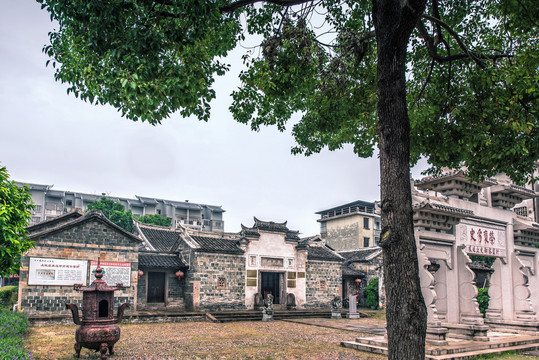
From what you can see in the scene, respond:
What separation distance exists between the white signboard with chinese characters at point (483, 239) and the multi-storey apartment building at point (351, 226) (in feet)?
88.9

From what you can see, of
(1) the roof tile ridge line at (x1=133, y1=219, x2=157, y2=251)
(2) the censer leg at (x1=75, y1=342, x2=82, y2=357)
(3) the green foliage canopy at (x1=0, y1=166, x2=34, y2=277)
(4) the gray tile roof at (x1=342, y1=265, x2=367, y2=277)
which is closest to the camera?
(3) the green foliage canopy at (x1=0, y1=166, x2=34, y2=277)

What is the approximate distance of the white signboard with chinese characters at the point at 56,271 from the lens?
16172 millimetres

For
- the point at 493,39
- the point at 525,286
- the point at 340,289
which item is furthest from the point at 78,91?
the point at 340,289

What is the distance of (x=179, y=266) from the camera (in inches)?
A: 816

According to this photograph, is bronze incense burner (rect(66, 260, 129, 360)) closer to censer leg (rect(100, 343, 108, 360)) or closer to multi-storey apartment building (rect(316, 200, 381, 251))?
censer leg (rect(100, 343, 108, 360))

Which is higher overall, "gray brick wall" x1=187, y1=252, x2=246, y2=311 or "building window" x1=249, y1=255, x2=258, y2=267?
"building window" x1=249, y1=255, x2=258, y2=267

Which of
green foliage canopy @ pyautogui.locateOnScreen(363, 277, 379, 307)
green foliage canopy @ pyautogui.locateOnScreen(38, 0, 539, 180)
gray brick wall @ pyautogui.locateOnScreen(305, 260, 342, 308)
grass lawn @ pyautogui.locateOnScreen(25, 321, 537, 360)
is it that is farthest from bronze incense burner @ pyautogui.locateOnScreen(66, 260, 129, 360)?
green foliage canopy @ pyautogui.locateOnScreen(363, 277, 379, 307)

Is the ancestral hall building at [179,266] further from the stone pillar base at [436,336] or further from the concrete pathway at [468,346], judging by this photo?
the stone pillar base at [436,336]

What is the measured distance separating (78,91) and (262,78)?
3394 millimetres

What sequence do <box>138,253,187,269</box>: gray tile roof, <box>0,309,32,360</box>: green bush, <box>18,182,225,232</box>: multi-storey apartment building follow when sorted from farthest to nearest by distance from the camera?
<box>18,182,225,232</box>: multi-storey apartment building, <box>138,253,187,269</box>: gray tile roof, <box>0,309,32,360</box>: green bush

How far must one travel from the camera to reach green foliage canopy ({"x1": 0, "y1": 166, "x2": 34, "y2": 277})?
870 cm

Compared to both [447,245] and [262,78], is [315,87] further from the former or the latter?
[447,245]

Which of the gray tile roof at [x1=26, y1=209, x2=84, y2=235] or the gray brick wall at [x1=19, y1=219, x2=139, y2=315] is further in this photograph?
the gray tile roof at [x1=26, y1=209, x2=84, y2=235]

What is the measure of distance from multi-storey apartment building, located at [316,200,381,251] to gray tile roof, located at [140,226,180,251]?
21.1 metres
